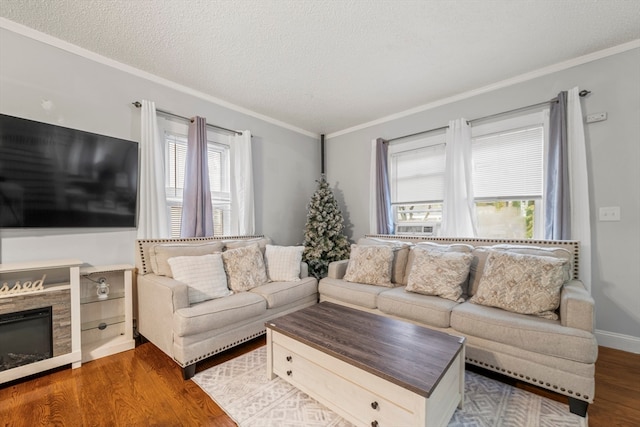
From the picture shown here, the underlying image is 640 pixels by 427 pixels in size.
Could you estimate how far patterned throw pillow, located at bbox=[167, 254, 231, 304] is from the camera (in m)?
2.29

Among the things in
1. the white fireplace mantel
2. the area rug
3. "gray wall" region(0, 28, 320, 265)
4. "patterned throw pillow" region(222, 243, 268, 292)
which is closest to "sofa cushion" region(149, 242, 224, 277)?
"patterned throw pillow" region(222, 243, 268, 292)

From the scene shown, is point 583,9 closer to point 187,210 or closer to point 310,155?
point 310,155

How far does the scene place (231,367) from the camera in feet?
6.95

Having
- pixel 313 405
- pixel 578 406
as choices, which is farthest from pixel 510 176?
pixel 313 405

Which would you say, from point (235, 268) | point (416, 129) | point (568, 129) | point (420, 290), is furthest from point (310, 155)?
point (568, 129)

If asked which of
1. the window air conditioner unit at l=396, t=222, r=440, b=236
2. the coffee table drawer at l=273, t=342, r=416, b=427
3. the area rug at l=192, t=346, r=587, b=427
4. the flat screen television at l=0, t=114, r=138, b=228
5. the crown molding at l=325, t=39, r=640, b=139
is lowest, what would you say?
the area rug at l=192, t=346, r=587, b=427

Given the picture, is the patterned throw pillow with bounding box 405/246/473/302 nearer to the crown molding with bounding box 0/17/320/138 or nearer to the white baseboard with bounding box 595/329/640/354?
the white baseboard with bounding box 595/329/640/354

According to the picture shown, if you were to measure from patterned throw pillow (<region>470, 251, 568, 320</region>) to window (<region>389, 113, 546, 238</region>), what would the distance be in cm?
106

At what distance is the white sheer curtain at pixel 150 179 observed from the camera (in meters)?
2.74

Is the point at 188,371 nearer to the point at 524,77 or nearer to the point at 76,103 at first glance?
the point at 76,103

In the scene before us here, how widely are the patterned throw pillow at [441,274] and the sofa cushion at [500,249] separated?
0.46ft

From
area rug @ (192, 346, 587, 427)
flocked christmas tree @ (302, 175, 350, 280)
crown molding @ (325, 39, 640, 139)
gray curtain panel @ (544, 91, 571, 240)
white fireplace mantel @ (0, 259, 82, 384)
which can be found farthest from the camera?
flocked christmas tree @ (302, 175, 350, 280)

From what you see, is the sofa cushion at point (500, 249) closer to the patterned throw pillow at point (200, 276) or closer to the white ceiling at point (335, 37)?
the white ceiling at point (335, 37)

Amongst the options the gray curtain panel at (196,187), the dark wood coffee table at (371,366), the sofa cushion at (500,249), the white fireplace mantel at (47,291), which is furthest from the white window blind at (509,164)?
the white fireplace mantel at (47,291)
